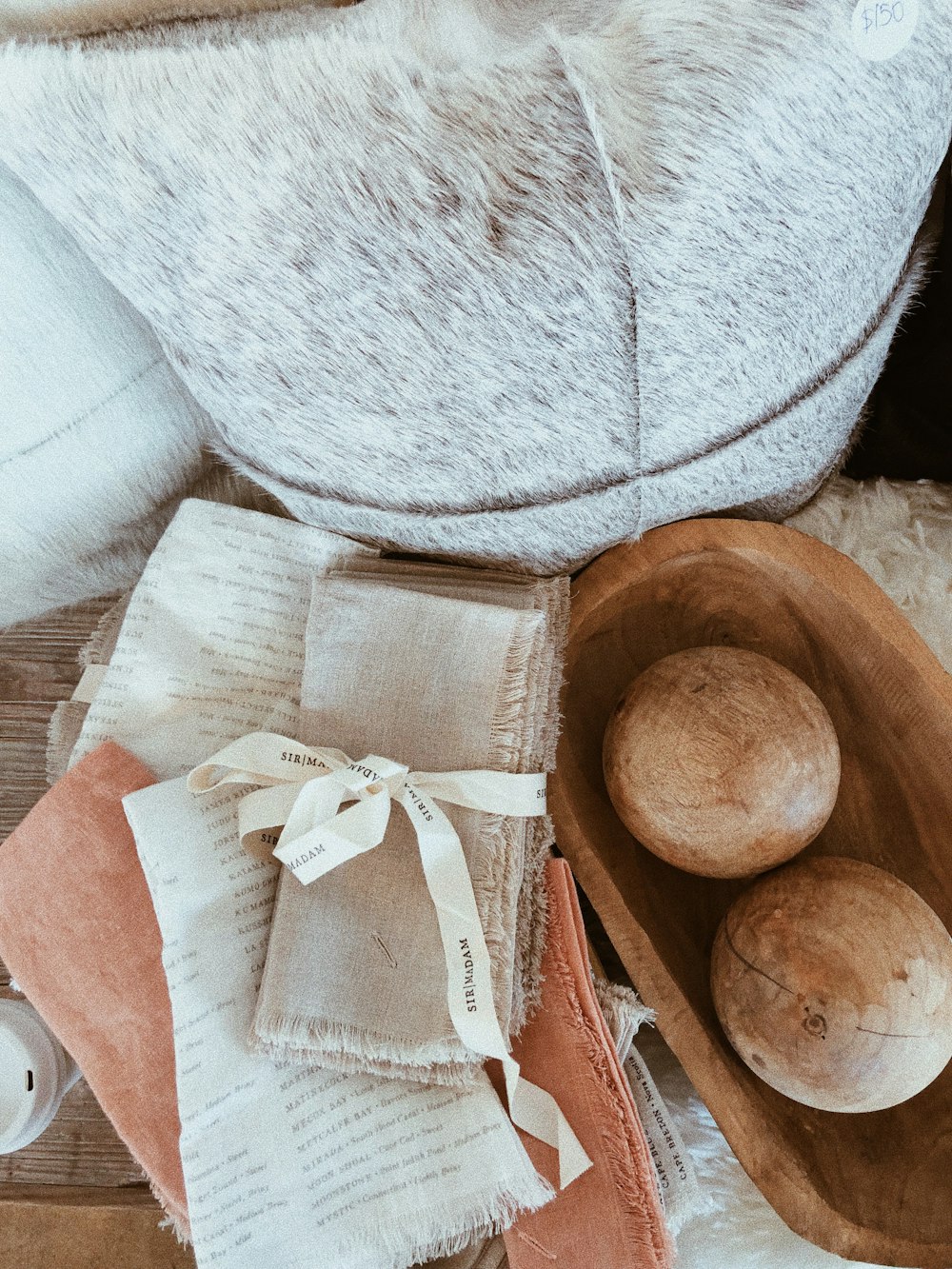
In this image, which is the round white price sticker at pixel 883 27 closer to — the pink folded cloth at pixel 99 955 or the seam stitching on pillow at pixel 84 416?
the seam stitching on pillow at pixel 84 416

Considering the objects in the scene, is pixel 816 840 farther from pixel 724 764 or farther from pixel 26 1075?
pixel 26 1075

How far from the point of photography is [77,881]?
473mm

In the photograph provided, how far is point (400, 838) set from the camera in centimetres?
47

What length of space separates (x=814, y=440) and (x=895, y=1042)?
319 millimetres

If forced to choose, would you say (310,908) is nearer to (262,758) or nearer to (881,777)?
(262,758)

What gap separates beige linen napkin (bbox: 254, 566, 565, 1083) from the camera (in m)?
0.44

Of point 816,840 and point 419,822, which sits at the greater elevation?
point 419,822

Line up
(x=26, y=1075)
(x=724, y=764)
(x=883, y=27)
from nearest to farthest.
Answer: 1. (x=883, y=27)
2. (x=724, y=764)
3. (x=26, y=1075)

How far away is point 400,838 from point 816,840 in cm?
29

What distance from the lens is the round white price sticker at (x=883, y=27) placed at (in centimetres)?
34

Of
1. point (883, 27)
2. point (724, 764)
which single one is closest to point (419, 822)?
point (724, 764)

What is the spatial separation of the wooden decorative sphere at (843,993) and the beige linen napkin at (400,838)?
134 millimetres

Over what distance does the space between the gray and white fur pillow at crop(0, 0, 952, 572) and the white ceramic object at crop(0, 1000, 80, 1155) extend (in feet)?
1.50

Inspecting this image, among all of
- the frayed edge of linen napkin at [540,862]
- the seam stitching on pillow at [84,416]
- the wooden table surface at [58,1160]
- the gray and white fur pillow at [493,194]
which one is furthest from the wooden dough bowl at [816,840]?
the wooden table surface at [58,1160]
